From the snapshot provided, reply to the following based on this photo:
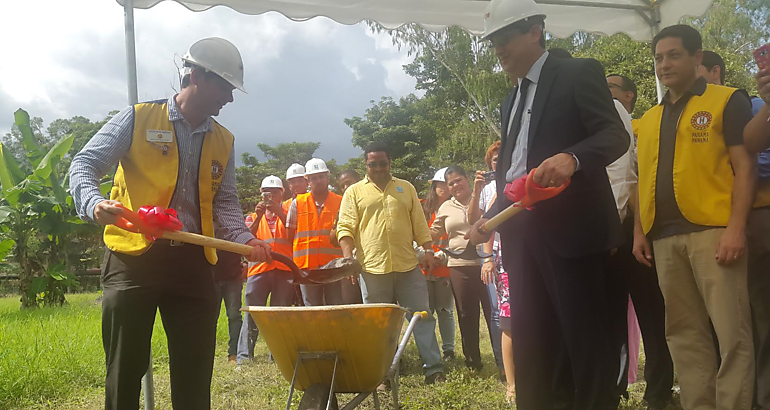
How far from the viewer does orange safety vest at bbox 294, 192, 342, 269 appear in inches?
217

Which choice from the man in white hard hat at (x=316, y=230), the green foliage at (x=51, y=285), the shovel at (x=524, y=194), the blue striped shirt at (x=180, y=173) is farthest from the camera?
the green foliage at (x=51, y=285)

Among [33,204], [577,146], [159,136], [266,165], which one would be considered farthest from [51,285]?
[266,165]

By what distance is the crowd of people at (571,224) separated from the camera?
75.4 inches

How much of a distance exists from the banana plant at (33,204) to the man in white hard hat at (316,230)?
5377 millimetres

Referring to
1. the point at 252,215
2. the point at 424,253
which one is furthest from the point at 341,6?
the point at 252,215

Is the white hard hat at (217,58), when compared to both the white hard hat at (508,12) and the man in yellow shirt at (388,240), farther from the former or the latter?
the man in yellow shirt at (388,240)

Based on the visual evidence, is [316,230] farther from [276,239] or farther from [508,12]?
[508,12]

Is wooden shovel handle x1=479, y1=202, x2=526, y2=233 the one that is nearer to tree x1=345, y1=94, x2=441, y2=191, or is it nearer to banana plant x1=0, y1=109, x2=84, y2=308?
banana plant x1=0, y1=109, x2=84, y2=308

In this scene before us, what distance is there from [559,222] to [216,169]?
1.63 meters

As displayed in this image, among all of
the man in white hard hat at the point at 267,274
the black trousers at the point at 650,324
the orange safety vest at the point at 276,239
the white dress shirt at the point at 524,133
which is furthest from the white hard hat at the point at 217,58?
the orange safety vest at the point at 276,239

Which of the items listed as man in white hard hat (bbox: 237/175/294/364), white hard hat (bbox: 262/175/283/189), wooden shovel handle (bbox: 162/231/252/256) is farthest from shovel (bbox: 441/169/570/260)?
white hard hat (bbox: 262/175/283/189)

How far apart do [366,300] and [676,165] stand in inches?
103

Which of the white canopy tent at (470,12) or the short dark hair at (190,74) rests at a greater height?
the white canopy tent at (470,12)

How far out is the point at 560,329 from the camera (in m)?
2.03
